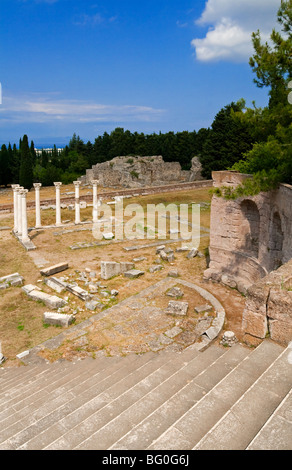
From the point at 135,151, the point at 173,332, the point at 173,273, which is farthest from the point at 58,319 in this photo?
the point at 135,151

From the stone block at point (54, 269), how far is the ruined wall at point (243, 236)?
6.41 metres

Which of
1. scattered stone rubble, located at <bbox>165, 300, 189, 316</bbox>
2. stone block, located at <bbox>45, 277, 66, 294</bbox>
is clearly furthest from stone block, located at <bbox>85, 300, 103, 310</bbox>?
scattered stone rubble, located at <bbox>165, 300, 189, 316</bbox>

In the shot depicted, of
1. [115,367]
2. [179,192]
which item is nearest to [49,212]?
[179,192]

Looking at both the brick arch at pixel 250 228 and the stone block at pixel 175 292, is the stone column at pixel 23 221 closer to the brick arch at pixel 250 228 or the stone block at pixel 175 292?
the stone block at pixel 175 292

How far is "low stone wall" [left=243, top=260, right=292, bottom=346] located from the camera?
525 centimetres

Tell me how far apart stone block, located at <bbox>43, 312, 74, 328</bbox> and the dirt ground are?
188 mm

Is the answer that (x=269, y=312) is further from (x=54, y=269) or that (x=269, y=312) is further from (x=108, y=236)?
(x=108, y=236)

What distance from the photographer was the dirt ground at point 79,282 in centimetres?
988


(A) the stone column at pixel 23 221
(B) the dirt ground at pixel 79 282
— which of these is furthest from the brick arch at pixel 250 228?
(A) the stone column at pixel 23 221

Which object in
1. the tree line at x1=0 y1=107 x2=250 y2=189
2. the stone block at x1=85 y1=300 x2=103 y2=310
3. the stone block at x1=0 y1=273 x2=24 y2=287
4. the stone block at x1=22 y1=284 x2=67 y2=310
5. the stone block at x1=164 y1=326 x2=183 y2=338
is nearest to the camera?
the stone block at x1=164 y1=326 x2=183 y2=338

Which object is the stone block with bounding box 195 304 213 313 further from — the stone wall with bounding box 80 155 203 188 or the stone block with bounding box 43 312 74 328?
the stone wall with bounding box 80 155 203 188

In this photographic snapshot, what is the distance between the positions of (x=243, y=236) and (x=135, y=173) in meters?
29.8
